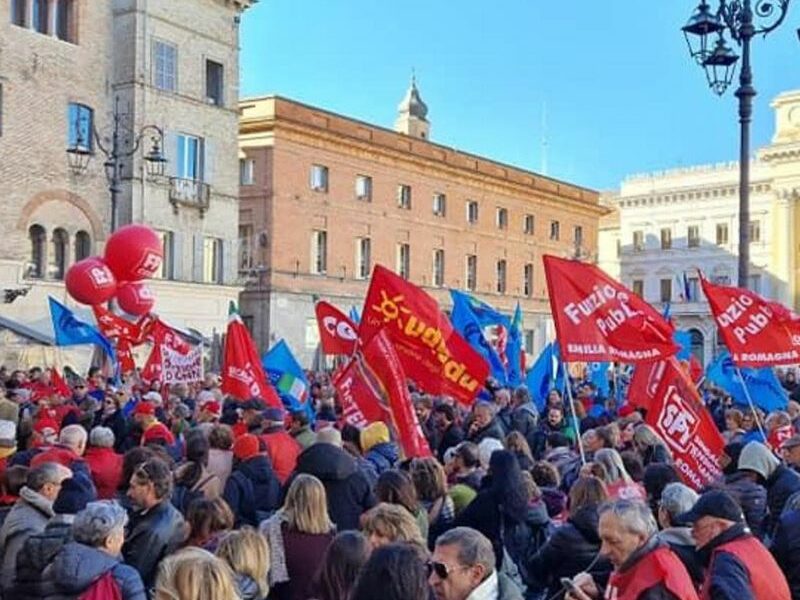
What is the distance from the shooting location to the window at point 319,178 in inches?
1732

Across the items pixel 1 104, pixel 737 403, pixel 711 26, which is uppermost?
pixel 1 104

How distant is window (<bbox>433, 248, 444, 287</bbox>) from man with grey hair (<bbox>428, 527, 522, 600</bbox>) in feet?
154

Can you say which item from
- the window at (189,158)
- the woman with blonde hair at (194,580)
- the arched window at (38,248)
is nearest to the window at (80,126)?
the arched window at (38,248)

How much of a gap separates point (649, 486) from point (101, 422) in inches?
284

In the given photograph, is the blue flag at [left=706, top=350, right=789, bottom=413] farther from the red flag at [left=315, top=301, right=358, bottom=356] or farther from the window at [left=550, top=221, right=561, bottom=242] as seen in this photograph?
the window at [left=550, top=221, right=561, bottom=242]

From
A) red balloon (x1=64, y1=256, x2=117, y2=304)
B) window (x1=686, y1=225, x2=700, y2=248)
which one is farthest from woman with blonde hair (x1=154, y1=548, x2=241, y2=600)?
window (x1=686, y1=225, x2=700, y2=248)

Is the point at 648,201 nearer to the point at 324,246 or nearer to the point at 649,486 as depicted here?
the point at 324,246

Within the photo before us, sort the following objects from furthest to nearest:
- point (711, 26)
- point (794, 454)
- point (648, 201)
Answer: point (648, 201), point (711, 26), point (794, 454)

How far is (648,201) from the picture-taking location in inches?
2899

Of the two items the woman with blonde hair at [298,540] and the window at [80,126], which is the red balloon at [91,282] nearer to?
the window at [80,126]

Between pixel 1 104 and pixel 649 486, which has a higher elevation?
pixel 1 104

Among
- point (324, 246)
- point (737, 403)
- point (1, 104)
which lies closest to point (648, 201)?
point (324, 246)

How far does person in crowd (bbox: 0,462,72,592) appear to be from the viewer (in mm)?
5980

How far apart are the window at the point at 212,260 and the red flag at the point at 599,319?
2821 cm
